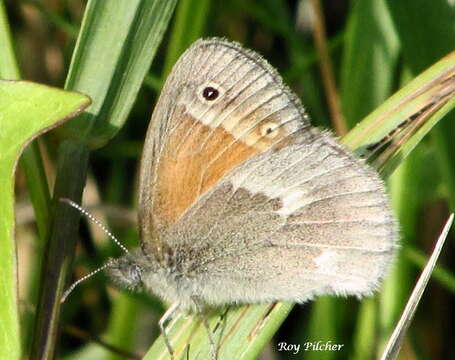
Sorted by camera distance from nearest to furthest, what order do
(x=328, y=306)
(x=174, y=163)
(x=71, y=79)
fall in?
(x=71, y=79)
(x=174, y=163)
(x=328, y=306)

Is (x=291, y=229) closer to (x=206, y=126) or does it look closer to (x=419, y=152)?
(x=206, y=126)

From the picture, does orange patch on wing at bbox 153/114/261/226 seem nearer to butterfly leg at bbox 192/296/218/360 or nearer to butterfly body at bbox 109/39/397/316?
butterfly body at bbox 109/39/397/316

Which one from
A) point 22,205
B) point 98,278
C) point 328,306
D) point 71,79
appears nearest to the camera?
point 71,79

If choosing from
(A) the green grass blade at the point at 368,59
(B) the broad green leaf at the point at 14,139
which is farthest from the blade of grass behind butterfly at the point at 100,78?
(A) the green grass blade at the point at 368,59

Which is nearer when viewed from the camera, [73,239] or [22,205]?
[73,239]

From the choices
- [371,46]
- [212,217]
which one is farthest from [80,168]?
[371,46]


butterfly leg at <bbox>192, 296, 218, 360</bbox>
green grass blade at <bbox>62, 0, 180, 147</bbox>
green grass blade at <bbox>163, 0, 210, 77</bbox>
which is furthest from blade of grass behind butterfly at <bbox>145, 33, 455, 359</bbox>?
green grass blade at <bbox>163, 0, 210, 77</bbox>

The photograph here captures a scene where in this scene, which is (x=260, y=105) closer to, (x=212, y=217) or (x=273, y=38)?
(x=212, y=217)

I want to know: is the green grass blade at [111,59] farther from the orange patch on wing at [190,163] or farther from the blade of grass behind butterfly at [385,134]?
the blade of grass behind butterfly at [385,134]
